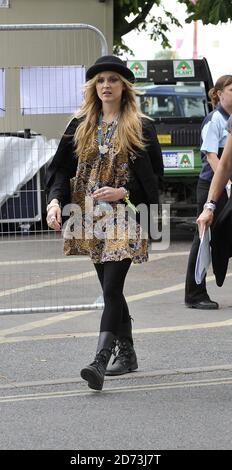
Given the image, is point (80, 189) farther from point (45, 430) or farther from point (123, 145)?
point (45, 430)

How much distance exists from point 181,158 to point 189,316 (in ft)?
16.7

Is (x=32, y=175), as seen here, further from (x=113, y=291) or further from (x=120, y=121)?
(x=113, y=291)

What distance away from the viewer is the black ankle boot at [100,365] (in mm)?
5508

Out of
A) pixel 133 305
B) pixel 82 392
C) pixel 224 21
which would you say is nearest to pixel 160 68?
pixel 224 21

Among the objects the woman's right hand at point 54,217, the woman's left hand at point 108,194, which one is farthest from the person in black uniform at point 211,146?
the woman's right hand at point 54,217

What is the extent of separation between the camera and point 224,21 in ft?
43.0

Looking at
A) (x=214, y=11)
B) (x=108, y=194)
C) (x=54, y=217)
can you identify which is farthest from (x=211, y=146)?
(x=214, y=11)

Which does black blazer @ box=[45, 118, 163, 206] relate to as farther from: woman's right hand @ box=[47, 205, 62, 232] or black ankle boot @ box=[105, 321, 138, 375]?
black ankle boot @ box=[105, 321, 138, 375]

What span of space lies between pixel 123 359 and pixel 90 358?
54 cm

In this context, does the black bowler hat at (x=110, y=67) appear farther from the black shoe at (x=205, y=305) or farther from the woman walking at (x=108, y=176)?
the black shoe at (x=205, y=305)

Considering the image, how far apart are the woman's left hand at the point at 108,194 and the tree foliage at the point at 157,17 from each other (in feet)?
25.8

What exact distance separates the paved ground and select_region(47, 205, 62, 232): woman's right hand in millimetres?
1009

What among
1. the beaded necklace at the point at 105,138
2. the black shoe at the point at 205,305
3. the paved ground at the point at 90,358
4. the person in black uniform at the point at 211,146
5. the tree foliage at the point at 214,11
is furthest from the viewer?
the tree foliage at the point at 214,11

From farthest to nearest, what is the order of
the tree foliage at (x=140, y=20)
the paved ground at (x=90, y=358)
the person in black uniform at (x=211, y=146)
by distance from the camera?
the tree foliage at (x=140, y=20) → the person in black uniform at (x=211, y=146) → the paved ground at (x=90, y=358)
